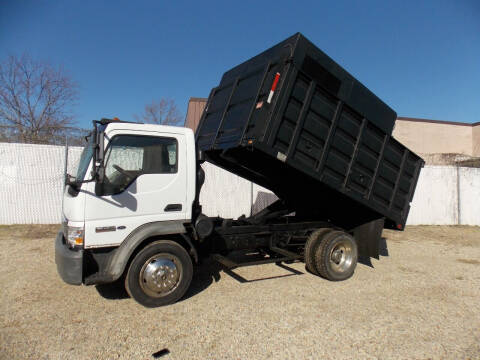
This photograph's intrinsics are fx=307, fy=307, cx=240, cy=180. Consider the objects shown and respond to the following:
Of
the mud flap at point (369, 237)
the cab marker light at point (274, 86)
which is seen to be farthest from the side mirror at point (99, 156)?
the mud flap at point (369, 237)

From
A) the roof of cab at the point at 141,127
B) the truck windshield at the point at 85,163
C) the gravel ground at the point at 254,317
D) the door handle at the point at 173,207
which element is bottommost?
the gravel ground at the point at 254,317

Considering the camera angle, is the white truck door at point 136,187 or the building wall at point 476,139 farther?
the building wall at point 476,139

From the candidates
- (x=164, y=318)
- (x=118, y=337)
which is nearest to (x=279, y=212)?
(x=164, y=318)

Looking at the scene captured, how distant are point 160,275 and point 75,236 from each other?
1184 mm

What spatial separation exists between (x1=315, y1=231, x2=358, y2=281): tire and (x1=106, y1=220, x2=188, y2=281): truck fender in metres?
2.61

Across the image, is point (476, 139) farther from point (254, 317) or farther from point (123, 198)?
point (123, 198)

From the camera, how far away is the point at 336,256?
5703mm

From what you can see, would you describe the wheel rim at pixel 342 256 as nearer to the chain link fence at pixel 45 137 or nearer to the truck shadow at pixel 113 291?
the truck shadow at pixel 113 291

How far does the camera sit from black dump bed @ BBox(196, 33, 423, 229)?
4.30 meters

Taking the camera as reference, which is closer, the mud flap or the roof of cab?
the roof of cab

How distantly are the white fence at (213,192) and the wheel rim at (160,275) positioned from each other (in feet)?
11.0

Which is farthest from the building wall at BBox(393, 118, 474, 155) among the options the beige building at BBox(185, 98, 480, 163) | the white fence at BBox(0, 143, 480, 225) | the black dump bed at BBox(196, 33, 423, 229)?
the black dump bed at BBox(196, 33, 423, 229)

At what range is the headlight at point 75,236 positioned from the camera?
381 cm

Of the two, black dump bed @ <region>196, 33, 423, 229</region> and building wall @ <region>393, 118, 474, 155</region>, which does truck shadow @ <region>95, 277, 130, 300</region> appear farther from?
building wall @ <region>393, 118, 474, 155</region>
